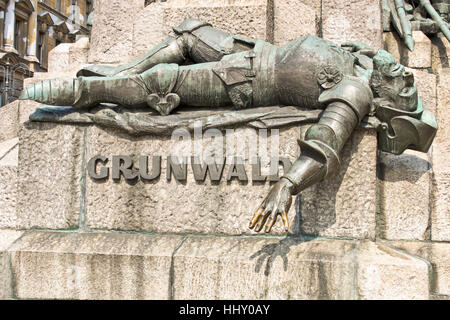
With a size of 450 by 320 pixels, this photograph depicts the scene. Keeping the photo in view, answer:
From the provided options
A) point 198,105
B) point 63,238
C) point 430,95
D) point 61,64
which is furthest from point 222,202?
point 61,64

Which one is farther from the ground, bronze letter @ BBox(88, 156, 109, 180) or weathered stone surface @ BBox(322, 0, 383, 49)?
weathered stone surface @ BBox(322, 0, 383, 49)

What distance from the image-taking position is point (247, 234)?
3408mm

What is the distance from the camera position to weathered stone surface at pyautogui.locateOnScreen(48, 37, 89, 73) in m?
5.39

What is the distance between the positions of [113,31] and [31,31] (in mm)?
31983

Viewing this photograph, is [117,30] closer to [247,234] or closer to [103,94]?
[103,94]

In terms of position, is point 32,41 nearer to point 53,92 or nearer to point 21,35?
point 21,35

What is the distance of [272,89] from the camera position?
348 cm

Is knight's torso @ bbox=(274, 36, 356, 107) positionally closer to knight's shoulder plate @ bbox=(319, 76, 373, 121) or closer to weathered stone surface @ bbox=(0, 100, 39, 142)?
knight's shoulder plate @ bbox=(319, 76, 373, 121)

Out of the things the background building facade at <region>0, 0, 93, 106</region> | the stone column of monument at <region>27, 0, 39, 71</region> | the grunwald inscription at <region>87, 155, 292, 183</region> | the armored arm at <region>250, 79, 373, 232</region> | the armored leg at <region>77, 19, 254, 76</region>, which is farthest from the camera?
the stone column of monument at <region>27, 0, 39, 71</region>

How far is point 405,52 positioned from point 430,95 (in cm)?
95

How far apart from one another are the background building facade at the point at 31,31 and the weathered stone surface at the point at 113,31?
24.3m

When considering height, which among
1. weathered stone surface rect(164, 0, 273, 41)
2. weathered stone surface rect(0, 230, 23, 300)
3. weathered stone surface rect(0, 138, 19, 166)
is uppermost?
weathered stone surface rect(164, 0, 273, 41)

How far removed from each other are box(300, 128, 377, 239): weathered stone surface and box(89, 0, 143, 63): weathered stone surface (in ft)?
8.36

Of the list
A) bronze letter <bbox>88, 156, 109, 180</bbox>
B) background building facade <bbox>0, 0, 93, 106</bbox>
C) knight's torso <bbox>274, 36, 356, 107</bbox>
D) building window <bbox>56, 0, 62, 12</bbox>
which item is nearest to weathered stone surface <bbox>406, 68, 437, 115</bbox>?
knight's torso <bbox>274, 36, 356, 107</bbox>
